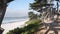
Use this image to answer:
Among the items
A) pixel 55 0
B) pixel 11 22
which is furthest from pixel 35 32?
pixel 11 22

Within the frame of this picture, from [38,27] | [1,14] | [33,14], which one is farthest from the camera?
[33,14]

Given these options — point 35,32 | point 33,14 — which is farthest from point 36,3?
point 33,14

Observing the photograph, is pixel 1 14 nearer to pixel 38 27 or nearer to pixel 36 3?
pixel 38 27

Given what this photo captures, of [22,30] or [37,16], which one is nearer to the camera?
[22,30]

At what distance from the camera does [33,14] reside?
32.4m

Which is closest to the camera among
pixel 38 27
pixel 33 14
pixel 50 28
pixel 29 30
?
pixel 50 28

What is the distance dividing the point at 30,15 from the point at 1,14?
25.8 meters

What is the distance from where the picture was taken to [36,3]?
22.7 metres

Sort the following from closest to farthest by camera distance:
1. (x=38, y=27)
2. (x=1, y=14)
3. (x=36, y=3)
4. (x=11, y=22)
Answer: (x=1, y=14), (x=38, y=27), (x=36, y=3), (x=11, y=22)

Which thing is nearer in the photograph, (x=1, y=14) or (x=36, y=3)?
(x=1, y=14)

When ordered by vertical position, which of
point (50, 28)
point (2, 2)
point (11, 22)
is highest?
point (2, 2)

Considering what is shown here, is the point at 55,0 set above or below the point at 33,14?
above

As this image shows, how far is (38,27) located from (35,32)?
1.24m

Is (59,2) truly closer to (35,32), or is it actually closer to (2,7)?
(35,32)
